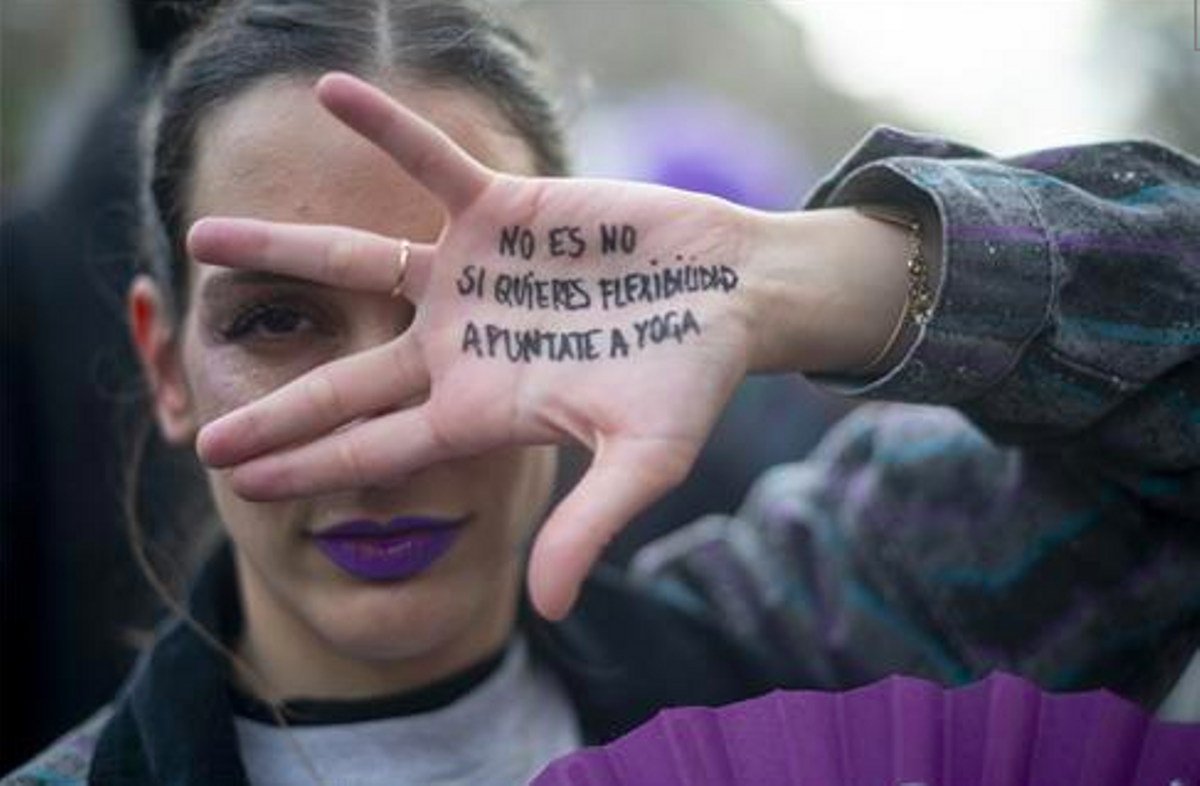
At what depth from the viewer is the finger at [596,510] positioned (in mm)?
973

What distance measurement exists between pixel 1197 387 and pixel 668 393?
0.57 meters

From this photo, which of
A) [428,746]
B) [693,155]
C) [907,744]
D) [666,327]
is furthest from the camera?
[693,155]

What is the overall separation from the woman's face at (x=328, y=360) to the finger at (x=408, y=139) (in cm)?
14

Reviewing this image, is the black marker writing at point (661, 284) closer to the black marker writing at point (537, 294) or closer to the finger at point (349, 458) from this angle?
the black marker writing at point (537, 294)

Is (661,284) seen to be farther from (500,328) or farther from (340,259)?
(340,259)

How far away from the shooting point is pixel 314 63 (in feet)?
4.32

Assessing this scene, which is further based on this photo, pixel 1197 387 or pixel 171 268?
pixel 171 268

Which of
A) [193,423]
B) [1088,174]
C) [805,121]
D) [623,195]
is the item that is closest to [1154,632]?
[1088,174]

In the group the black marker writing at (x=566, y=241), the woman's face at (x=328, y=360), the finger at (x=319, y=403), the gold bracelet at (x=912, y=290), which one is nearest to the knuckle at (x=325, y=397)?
the finger at (x=319, y=403)

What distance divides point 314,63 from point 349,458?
1.40 feet

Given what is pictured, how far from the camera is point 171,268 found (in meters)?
1.48

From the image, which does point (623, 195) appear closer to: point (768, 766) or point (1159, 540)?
point (768, 766)

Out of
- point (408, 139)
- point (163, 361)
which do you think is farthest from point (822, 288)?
point (163, 361)

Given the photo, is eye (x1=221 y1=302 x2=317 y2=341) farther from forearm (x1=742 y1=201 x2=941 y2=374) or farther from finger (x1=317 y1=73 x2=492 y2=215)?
forearm (x1=742 y1=201 x2=941 y2=374)
